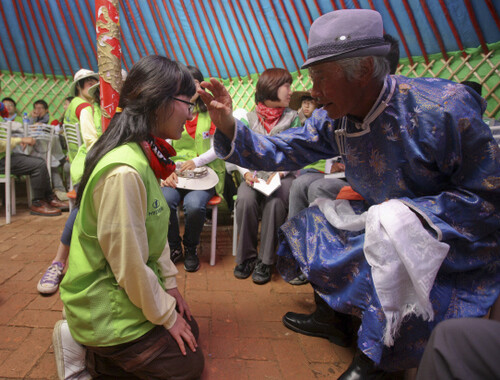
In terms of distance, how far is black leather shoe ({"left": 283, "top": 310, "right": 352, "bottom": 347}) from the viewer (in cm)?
158

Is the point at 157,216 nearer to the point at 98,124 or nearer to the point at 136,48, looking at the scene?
the point at 98,124

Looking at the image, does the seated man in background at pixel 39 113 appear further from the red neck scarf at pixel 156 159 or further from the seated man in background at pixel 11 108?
the red neck scarf at pixel 156 159

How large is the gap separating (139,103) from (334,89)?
0.72 meters

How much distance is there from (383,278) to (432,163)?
489 millimetres

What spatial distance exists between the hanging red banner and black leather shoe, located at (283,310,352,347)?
5.56 feet

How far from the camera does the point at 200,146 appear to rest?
2674 mm

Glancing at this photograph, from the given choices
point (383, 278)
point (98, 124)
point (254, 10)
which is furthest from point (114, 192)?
point (254, 10)

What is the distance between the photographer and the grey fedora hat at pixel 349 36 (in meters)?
1.16

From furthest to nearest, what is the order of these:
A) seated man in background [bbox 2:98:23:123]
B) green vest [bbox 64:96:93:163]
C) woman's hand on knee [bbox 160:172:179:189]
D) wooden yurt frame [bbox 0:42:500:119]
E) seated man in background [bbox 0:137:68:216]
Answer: seated man in background [bbox 2:98:23:123]
seated man in background [bbox 0:137:68:216]
wooden yurt frame [bbox 0:42:500:119]
green vest [bbox 64:96:93:163]
woman's hand on knee [bbox 160:172:179:189]

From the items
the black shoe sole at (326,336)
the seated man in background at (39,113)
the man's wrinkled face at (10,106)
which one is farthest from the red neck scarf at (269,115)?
the man's wrinkled face at (10,106)

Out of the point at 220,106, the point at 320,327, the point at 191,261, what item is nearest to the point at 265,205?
the point at 191,261

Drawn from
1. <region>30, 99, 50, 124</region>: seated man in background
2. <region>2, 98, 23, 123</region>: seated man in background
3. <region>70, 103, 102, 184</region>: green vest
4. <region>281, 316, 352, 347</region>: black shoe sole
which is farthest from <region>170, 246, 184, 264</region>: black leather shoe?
<region>2, 98, 23, 123</region>: seated man in background

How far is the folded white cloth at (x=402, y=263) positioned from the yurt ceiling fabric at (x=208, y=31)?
329cm

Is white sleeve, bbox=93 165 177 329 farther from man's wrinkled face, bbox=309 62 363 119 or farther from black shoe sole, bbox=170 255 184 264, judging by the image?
black shoe sole, bbox=170 255 184 264
